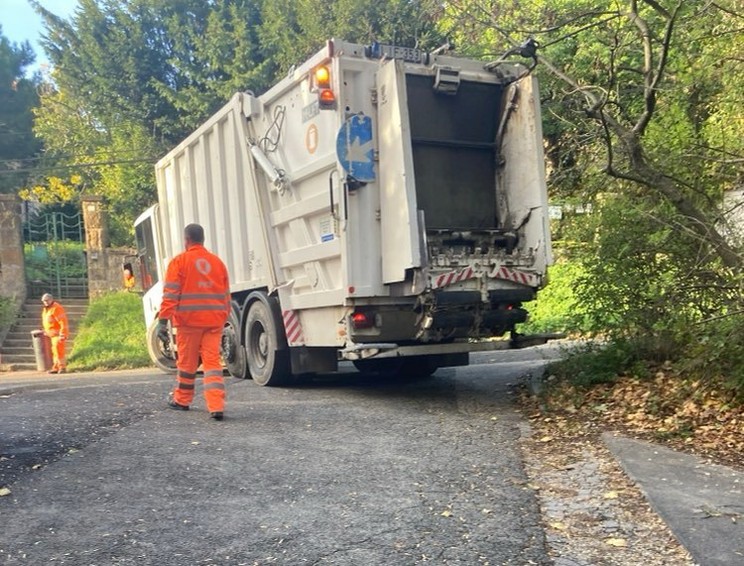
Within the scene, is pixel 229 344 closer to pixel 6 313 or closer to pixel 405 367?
pixel 405 367

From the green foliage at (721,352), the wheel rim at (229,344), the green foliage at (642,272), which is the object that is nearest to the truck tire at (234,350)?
the wheel rim at (229,344)

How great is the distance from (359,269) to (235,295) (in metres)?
2.84

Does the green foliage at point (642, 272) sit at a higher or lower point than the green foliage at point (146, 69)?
lower

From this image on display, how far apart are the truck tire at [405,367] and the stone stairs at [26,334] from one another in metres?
9.11

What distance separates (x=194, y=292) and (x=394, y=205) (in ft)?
5.87

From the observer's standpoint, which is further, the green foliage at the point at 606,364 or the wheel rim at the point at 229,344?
the wheel rim at the point at 229,344

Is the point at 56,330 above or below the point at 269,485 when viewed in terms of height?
above

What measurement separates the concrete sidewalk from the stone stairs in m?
13.3

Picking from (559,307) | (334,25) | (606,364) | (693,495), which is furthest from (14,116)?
(693,495)

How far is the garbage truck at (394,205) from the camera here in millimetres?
5840

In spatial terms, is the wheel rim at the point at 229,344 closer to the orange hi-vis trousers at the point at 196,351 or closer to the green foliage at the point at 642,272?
the orange hi-vis trousers at the point at 196,351

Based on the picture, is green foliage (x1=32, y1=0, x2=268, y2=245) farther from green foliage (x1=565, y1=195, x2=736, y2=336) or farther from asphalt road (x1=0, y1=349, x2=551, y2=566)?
asphalt road (x1=0, y1=349, x2=551, y2=566)

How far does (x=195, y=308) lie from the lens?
583 centimetres

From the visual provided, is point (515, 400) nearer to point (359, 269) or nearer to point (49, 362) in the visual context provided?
point (359, 269)
